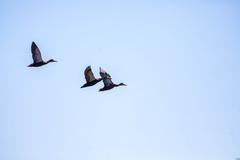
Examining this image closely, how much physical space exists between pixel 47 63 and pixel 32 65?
1.47m

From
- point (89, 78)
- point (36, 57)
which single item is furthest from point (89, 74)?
point (36, 57)

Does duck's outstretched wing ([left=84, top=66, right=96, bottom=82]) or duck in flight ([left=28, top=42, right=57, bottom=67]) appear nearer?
duck in flight ([left=28, top=42, right=57, bottom=67])

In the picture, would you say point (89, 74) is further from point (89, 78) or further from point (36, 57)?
point (36, 57)

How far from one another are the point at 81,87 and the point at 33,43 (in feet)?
17.2

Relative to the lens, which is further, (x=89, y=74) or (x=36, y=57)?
(x=89, y=74)

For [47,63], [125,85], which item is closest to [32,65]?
[47,63]

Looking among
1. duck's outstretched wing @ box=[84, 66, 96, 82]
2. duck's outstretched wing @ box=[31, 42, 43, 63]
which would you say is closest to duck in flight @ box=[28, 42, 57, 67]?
duck's outstretched wing @ box=[31, 42, 43, 63]

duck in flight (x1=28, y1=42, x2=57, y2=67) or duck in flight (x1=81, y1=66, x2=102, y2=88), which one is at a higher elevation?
duck in flight (x1=28, y1=42, x2=57, y2=67)

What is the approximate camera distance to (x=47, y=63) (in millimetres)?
111500

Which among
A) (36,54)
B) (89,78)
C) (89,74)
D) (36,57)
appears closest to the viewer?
(36,54)

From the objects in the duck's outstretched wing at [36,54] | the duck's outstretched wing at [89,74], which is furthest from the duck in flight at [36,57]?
the duck's outstretched wing at [89,74]

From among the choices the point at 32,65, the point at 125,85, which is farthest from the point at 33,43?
the point at 125,85

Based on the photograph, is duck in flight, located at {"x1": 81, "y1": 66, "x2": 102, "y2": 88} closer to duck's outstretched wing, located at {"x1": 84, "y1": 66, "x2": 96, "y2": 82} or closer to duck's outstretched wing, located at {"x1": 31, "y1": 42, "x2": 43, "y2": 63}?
duck's outstretched wing, located at {"x1": 84, "y1": 66, "x2": 96, "y2": 82}

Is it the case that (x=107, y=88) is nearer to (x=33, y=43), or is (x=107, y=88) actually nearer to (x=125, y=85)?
(x=125, y=85)
